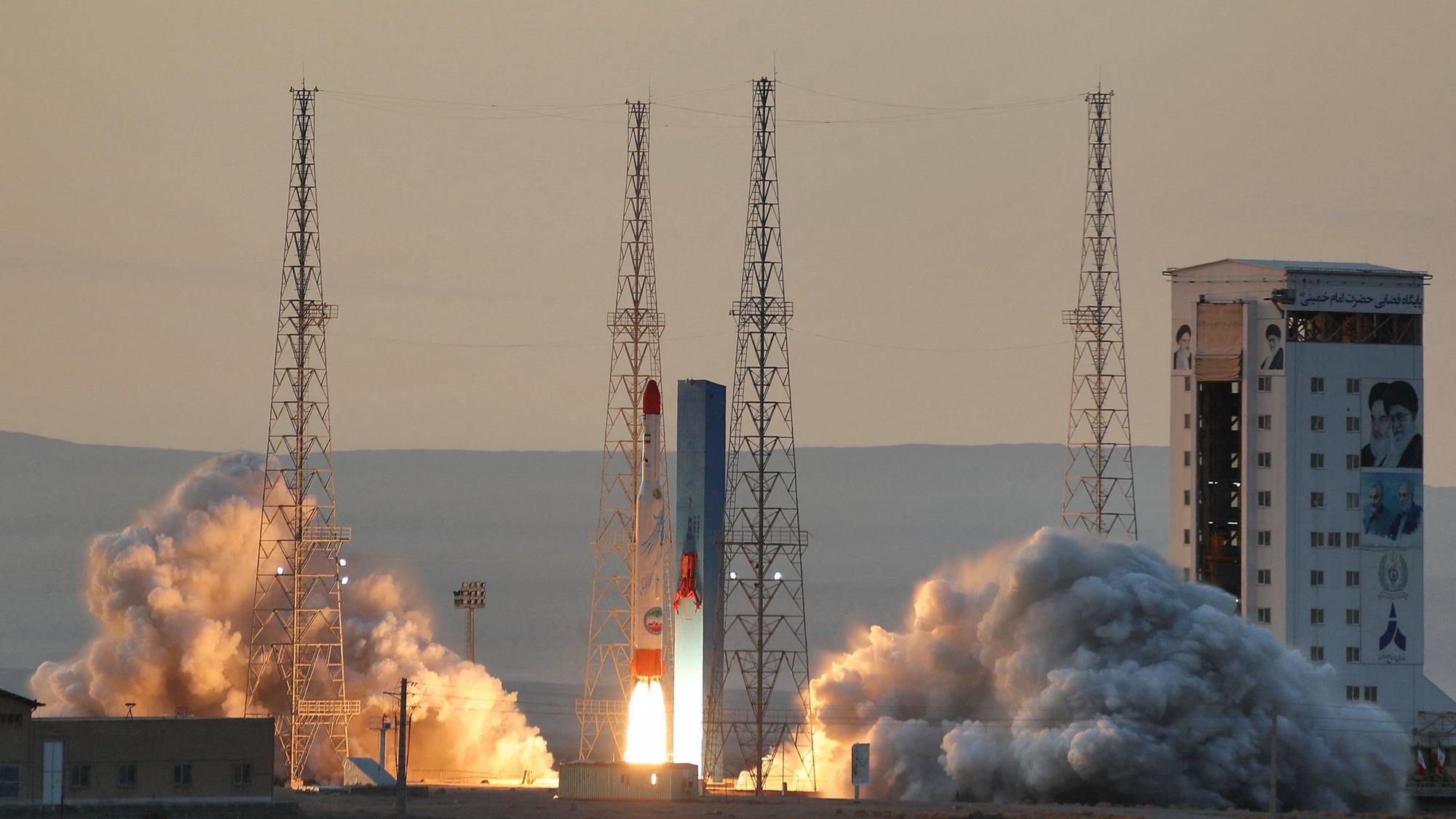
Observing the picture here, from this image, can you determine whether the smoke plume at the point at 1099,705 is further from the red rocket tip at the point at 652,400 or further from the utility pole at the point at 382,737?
the utility pole at the point at 382,737

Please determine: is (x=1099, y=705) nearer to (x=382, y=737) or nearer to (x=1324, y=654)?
(x=1324, y=654)


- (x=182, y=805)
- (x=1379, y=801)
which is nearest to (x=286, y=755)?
(x=182, y=805)

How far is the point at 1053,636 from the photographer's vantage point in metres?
89.7

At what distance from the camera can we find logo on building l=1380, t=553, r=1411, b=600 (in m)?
103

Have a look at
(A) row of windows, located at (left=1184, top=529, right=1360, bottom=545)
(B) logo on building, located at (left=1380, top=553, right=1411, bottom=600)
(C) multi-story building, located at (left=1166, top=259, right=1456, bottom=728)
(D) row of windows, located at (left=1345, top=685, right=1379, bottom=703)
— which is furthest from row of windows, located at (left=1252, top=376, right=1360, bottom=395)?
(D) row of windows, located at (left=1345, top=685, right=1379, bottom=703)

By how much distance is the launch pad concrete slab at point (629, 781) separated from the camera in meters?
87.7

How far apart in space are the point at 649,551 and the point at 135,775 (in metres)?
21.7

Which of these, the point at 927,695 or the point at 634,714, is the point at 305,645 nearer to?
the point at 634,714

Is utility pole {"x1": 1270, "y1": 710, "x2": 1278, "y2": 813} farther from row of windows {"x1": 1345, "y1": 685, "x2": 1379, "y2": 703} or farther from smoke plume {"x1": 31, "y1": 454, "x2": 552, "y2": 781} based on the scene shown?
smoke plume {"x1": 31, "y1": 454, "x2": 552, "y2": 781}

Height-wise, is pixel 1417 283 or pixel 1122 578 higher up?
pixel 1417 283

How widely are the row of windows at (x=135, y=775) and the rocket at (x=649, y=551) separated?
15876 millimetres

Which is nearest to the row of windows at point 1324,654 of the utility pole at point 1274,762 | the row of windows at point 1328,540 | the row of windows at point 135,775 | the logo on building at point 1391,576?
the logo on building at point 1391,576

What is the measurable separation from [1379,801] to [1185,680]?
862 cm

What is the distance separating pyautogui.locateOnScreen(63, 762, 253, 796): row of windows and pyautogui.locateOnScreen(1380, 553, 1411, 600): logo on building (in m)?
43.2
